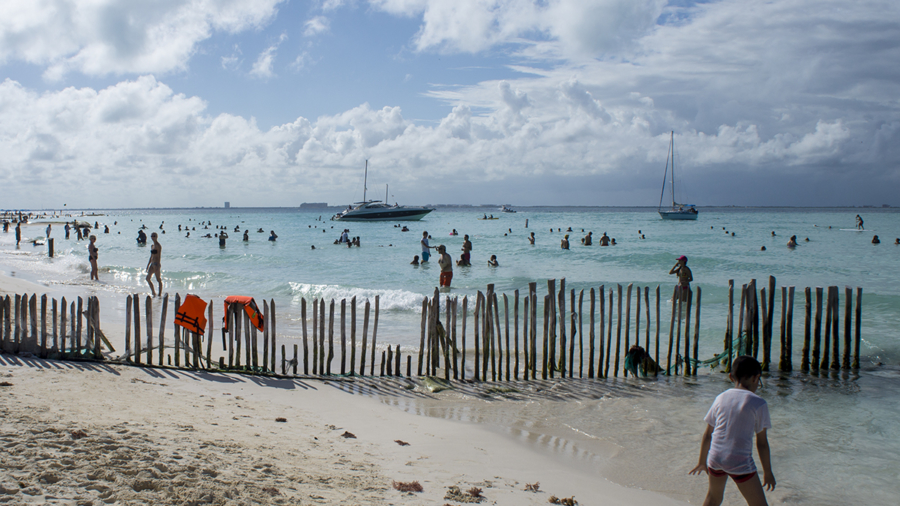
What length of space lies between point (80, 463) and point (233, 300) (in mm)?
4345

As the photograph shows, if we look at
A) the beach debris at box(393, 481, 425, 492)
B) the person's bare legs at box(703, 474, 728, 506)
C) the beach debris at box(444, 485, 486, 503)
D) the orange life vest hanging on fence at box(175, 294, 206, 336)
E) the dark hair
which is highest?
the dark hair

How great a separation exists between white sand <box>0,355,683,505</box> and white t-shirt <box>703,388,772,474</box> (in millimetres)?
1383

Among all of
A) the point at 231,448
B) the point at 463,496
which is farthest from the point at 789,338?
the point at 231,448

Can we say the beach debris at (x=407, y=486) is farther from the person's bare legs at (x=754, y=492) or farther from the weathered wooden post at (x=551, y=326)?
the weathered wooden post at (x=551, y=326)

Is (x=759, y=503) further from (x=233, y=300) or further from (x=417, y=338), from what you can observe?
(x=417, y=338)

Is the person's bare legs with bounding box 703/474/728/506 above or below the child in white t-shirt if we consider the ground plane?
below

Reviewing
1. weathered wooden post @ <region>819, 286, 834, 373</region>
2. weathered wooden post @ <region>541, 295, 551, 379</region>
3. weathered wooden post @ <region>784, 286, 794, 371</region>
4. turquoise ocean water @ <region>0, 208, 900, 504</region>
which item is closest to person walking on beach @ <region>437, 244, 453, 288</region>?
turquoise ocean water @ <region>0, 208, 900, 504</region>

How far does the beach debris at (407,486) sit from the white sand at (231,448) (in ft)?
0.23

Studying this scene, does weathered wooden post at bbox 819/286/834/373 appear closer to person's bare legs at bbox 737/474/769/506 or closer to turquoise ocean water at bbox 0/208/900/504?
turquoise ocean water at bbox 0/208/900/504

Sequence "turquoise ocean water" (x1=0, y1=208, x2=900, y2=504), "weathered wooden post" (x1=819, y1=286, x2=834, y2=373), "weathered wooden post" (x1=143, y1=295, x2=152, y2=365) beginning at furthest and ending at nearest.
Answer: "weathered wooden post" (x1=819, y1=286, x2=834, y2=373)
"weathered wooden post" (x1=143, y1=295, x2=152, y2=365)
"turquoise ocean water" (x1=0, y1=208, x2=900, y2=504)

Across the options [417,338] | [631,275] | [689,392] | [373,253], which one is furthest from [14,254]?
[689,392]

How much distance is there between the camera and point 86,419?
5172 millimetres

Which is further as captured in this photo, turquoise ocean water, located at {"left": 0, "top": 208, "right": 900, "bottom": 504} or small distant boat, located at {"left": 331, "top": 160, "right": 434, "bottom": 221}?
small distant boat, located at {"left": 331, "top": 160, "right": 434, "bottom": 221}

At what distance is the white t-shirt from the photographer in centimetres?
375
